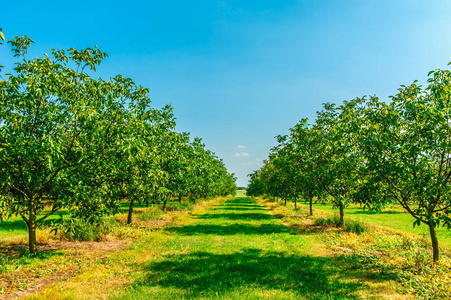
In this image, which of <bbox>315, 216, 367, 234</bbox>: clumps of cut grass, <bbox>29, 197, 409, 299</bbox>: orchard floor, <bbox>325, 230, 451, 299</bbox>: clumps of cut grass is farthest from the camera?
<bbox>315, 216, 367, 234</bbox>: clumps of cut grass

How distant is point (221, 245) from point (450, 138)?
11.2 m

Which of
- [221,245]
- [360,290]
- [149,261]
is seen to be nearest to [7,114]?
[149,261]

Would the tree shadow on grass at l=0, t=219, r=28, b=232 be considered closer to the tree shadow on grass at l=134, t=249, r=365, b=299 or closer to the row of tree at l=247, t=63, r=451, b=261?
the tree shadow on grass at l=134, t=249, r=365, b=299

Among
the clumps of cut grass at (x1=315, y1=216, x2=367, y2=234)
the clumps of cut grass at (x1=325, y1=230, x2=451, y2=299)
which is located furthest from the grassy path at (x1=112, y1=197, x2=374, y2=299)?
the clumps of cut grass at (x1=315, y1=216, x2=367, y2=234)

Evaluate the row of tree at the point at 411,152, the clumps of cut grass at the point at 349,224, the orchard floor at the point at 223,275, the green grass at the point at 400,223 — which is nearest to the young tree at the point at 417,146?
the row of tree at the point at 411,152

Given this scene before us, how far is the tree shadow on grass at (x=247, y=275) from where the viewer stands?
8.16 m

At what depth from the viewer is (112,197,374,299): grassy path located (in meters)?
7.83

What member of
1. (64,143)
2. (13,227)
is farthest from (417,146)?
(13,227)

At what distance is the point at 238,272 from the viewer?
9727mm

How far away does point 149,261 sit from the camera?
1132 centimetres

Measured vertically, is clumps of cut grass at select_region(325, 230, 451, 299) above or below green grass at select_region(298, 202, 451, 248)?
above

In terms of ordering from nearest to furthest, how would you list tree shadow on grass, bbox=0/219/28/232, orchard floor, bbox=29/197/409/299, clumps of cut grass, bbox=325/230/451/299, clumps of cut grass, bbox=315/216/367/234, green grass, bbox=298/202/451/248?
1. orchard floor, bbox=29/197/409/299
2. clumps of cut grass, bbox=325/230/451/299
3. green grass, bbox=298/202/451/248
4. clumps of cut grass, bbox=315/216/367/234
5. tree shadow on grass, bbox=0/219/28/232

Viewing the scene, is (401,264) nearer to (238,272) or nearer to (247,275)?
(247,275)

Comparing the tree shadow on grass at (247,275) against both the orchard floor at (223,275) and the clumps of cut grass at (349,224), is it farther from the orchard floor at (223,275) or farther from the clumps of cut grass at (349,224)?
the clumps of cut grass at (349,224)
